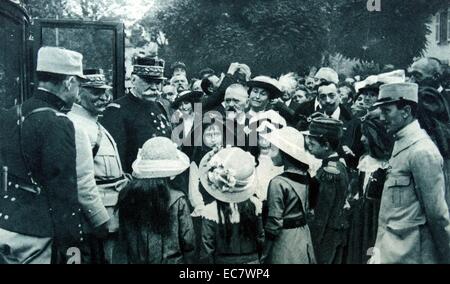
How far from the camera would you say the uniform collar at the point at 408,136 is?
13.9ft

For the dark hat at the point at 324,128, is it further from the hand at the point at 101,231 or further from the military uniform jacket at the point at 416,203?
the hand at the point at 101,231

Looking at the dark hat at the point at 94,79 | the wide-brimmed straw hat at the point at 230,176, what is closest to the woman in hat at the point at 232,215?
the wide-brimmed straw hat at the point at 230,176

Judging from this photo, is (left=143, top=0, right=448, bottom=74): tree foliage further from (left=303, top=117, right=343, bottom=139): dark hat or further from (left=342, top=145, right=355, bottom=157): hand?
(left=342, top=145, right=355, bottom=157): hand

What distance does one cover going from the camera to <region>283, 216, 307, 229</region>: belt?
4180 millimetres

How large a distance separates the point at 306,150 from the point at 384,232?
3.08 ft

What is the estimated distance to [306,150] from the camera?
14.6ft

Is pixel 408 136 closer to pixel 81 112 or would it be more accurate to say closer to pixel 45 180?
pixel 81 112

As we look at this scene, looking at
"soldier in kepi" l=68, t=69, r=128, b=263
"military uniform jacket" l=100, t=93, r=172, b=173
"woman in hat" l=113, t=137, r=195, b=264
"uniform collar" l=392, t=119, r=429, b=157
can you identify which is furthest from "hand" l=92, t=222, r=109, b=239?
"uniform collar" l=392, t=119, r=429, b=157

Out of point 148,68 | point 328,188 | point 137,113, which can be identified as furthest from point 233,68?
point 328,188

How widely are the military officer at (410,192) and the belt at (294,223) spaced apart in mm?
742

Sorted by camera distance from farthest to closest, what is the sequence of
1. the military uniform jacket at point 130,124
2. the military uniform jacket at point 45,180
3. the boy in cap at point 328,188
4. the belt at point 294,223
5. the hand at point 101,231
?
the military uniform jacket at point 130,124, the boy in cap at point 328,188, the hand at point 101,231, the belt at point 294,223, the military uniform jacket at point 45,180

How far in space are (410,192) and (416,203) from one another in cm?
10

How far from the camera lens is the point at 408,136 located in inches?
167

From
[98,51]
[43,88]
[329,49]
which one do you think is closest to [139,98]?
[98,51]
